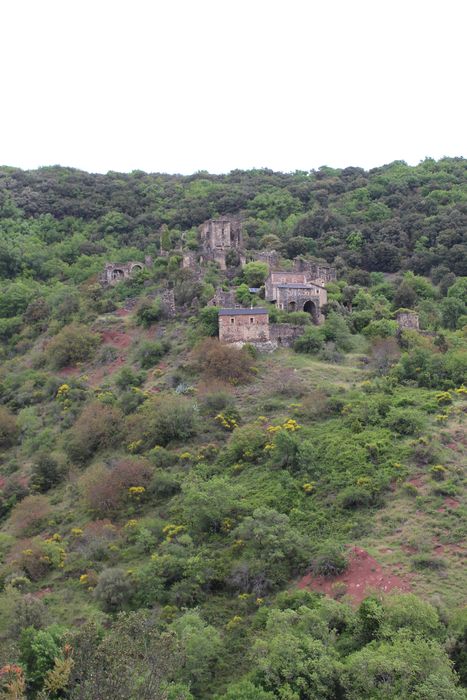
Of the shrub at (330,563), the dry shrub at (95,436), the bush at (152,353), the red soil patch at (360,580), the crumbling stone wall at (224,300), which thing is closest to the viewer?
the red soil patch at (360,580)

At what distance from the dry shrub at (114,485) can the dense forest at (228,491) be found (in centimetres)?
10

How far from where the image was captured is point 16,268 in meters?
78.4

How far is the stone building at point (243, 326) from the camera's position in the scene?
1930 inches

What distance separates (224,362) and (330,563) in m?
18.6

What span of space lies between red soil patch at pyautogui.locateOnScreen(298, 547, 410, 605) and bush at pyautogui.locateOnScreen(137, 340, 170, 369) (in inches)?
929

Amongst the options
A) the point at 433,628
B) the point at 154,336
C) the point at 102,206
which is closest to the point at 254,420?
the point at 154,336

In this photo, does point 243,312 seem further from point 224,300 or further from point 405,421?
point 405,421

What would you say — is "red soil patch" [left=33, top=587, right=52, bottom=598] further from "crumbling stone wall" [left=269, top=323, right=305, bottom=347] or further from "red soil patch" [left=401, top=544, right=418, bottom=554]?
"crumbling stone wall" [left=269, top=323, right=305, bottom=347]

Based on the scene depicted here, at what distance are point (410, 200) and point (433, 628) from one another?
7023 centimetres

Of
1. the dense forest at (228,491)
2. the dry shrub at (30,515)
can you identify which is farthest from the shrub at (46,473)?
the dry shrub at (30,515)

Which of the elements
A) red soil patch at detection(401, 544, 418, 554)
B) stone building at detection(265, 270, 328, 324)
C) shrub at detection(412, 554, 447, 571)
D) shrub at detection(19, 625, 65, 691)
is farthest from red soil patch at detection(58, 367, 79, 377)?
shrub at detection(412, 554, 447, 571)

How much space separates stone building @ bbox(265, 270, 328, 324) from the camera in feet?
177

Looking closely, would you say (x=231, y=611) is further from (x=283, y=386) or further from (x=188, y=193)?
(x=188, y=193)

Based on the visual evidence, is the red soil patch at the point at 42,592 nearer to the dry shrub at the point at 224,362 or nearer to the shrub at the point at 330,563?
the shrub at the point at 330,563
